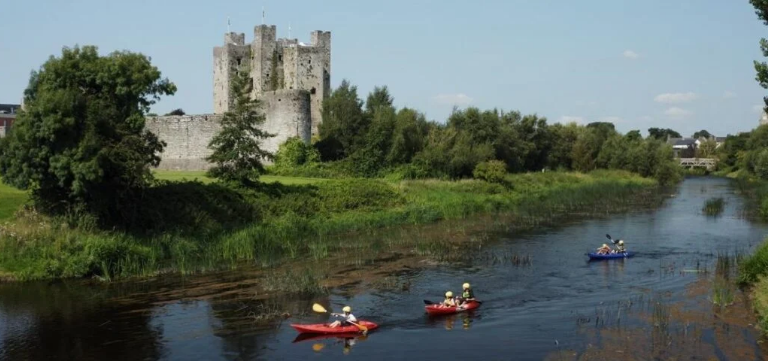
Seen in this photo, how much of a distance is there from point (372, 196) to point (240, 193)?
7.99 meters

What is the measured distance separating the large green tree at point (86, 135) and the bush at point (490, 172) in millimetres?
26882

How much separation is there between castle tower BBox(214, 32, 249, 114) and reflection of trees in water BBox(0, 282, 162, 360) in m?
37.2

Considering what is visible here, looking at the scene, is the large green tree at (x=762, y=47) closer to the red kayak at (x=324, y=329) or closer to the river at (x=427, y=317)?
the river at (x=427, y=317)

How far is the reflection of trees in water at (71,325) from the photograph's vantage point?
16.7 m

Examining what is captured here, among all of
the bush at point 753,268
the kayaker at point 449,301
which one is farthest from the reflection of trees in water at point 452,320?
the bush at point 753,268

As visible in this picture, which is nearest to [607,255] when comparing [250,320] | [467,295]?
[467,295]

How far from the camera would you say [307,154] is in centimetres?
4828

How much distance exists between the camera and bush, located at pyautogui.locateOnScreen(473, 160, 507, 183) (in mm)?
51344

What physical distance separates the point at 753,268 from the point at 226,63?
145 feet

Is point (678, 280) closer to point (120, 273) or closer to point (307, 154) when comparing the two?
point (120, 273)

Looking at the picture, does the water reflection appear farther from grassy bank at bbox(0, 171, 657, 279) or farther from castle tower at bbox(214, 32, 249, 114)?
castle tower at bbox(214, 32, 249, 114)

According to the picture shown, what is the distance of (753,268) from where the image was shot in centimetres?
2195

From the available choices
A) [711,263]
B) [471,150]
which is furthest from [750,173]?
[711,263]

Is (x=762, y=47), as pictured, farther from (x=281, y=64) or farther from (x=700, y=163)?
(x=700, y=163)
